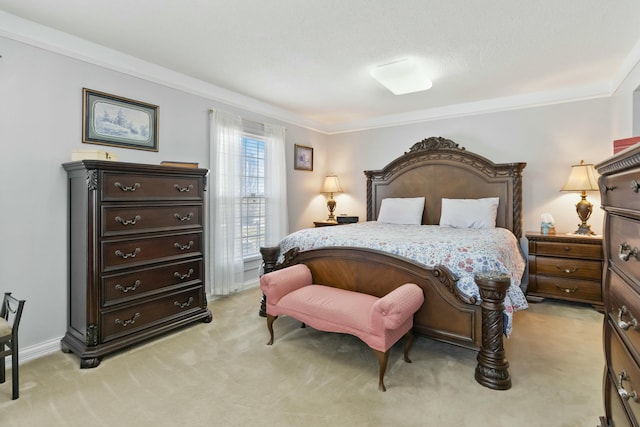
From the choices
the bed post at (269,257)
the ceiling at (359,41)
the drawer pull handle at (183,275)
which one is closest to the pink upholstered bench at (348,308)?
the bed post at (269,257)

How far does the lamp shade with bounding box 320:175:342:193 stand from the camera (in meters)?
5.32

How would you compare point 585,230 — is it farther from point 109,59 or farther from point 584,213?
point 109,59

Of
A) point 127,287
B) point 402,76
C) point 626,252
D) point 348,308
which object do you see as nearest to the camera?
point 626,252

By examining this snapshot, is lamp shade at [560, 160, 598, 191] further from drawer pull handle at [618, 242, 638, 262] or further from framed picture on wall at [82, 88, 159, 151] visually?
framed picture on wall at [82, 88, 159, 151]

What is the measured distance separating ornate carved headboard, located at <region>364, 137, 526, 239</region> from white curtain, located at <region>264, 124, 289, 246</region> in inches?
53.5

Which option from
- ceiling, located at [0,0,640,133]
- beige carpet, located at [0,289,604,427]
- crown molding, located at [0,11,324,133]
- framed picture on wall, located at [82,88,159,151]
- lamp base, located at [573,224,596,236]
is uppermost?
ceiling, located at [0,0,640,133]

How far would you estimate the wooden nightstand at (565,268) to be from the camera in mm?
3302

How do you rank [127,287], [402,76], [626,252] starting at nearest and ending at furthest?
1. [626,252]
2. [127,287]
3. [402,76]

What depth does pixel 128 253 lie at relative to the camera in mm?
2477

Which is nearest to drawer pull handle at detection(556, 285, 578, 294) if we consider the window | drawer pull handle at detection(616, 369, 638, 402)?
drawer pull handle at detection(616, 369, 638, 402)

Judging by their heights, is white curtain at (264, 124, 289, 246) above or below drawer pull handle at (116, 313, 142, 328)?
above

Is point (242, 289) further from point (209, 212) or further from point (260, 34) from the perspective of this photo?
point (260, 34)

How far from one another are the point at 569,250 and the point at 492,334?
2.13 meters

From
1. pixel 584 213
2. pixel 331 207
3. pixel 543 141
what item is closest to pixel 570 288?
pixel 584 213
